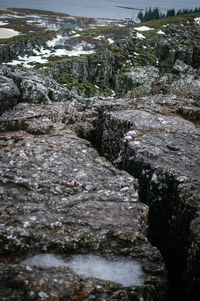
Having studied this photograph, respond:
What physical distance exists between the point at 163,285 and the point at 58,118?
10126mm

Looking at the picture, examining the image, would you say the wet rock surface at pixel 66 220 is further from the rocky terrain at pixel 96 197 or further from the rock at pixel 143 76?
the rock at pixel 143 76

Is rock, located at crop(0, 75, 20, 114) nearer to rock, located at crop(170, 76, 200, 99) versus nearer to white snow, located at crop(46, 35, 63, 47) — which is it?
rock, located at crop(170, 76, 200, 99)

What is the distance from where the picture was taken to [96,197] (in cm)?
748

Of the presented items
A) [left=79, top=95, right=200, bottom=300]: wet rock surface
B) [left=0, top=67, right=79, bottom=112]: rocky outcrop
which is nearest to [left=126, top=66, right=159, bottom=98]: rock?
[left=0, top=67, right=79, bottom=112]: rocky outcrop

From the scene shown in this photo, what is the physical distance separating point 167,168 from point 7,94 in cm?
1007

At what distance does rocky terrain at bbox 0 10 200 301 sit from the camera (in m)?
5.35

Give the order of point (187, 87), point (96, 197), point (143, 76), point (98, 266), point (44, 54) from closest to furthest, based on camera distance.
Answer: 1. point (98, 266)
2. point (96, 197)
3. point (187, 87)
4. point (143, 76)
5. point (44, 54)

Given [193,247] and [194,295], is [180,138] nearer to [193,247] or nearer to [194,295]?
[193,247]

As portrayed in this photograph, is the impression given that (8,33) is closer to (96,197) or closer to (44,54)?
(44,54)

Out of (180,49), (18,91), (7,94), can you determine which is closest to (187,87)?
(180,49)

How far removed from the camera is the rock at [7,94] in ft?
42.4

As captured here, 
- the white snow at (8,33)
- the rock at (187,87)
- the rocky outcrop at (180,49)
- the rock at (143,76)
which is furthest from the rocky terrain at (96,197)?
the white snow at (8,33)

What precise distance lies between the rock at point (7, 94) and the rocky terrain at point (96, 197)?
0.06 m

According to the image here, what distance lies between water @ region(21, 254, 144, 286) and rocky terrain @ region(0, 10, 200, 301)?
0.05 metres
